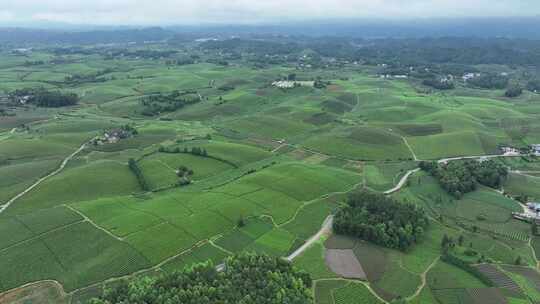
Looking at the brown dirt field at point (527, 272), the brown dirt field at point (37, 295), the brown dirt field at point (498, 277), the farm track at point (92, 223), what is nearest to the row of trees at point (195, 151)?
the farm track at point (92, 223)

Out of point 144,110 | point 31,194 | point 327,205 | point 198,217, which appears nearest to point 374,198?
point 327,205

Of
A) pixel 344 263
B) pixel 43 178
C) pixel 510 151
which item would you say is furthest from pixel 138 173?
pixel 510 151

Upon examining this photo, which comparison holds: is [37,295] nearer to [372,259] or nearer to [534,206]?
[372,259]

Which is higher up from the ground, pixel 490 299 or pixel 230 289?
pixel 230 289

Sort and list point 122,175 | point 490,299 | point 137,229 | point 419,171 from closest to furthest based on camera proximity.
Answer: point 490,299, point 137,229, point 122,175, point 419,171

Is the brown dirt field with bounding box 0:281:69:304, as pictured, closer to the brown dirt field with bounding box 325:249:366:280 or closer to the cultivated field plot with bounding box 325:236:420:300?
Result: the brown dirt field with bounding box 325:249:366:280

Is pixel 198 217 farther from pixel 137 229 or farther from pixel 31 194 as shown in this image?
pixel 31 194

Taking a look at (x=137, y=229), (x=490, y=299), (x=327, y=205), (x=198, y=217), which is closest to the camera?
(x=490, y=299)
